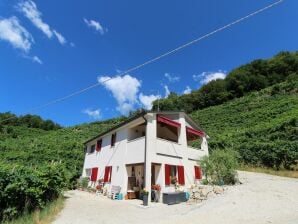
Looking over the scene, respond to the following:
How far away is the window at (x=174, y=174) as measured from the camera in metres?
16.9

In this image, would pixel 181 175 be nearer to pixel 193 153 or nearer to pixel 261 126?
pixel 193 153

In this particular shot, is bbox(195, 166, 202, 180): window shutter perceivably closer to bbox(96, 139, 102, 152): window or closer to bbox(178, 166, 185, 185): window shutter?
bbox(178, 166, 185, 185): window shutter

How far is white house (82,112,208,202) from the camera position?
16.5 m

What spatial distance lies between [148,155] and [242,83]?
6022 centimetres

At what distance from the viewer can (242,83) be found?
6881 centimetres

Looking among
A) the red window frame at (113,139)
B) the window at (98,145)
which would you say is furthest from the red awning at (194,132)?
the window at (98,145)

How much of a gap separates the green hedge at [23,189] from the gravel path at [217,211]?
129cm

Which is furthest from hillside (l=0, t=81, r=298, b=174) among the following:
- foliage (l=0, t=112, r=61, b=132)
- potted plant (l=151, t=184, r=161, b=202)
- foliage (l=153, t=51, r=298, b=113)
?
potted plant (l=151, t=184, r=161, b=202)

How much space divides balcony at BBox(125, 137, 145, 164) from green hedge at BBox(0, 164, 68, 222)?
5.82 meters

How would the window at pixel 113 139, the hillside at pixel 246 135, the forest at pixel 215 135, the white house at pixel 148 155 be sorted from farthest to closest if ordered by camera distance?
1. the hillside at pixel 246 135
2. the window at pixel 113 139
3. the white house at pixel 148 155
4. the forest at pixel 215 135

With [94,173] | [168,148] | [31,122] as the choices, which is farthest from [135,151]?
[31,122]

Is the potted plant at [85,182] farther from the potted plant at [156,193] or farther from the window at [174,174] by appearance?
the potted plant at [156,193]

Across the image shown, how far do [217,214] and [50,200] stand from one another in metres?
8.43

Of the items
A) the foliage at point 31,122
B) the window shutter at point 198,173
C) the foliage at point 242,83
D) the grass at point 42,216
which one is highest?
the foliage at point 242,83
